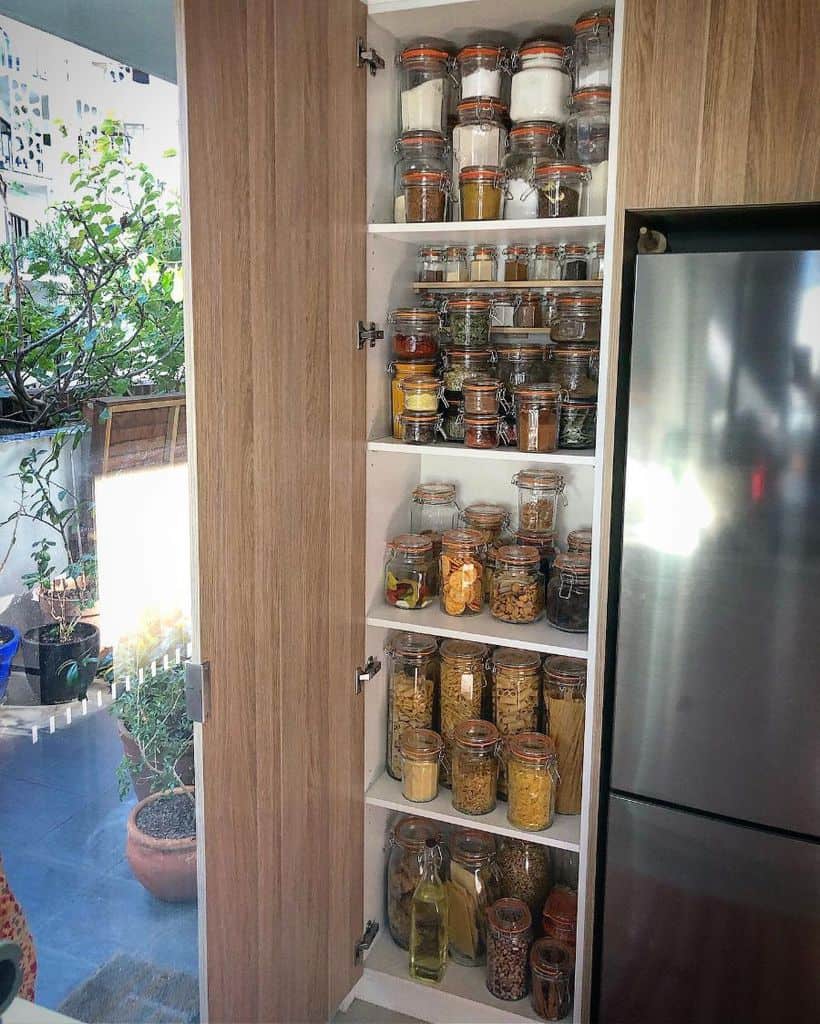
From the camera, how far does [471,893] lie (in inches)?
79.9

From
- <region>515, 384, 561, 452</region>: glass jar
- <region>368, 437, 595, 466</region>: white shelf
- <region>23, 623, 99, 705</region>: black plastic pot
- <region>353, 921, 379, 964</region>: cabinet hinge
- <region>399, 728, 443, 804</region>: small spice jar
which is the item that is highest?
<region>515, 384, 561, 452</region>: glass jar

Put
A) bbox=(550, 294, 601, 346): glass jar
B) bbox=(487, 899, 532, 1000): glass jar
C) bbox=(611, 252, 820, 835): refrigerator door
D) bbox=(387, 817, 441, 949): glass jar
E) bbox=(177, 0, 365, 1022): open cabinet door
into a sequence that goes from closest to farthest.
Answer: bbox=(177, 0, 365, 1022): open cabinet door < bbox=(611, 252, 820, 835): refrigerator door < bbox=(550, 294, 601, 346): glass jar < bbox=(487, 899, 532, 1000): glass jar < bbox=(387, 817, 441, 949): glass jar

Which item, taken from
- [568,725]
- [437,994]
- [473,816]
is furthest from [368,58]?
[437,994]

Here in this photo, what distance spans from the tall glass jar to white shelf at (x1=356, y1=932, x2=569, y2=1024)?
0.44m

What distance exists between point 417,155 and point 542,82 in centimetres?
28

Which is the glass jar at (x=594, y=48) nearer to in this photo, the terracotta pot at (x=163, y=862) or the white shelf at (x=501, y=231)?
the white shelf at (x=501, y=231)

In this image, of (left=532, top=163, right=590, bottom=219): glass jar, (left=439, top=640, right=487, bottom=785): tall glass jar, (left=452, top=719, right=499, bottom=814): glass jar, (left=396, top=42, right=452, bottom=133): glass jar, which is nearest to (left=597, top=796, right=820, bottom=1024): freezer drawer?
(left=452, top=719, right=499, bottom=814): glass jar

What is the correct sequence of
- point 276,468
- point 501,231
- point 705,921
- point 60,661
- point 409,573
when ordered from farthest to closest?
point 409,573, point 501,231, point 705,921, point 276,468, point 60,661

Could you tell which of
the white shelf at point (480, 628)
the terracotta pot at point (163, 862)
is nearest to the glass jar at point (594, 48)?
the white shelf at point (480, 628)

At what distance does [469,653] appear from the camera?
78.7 inches

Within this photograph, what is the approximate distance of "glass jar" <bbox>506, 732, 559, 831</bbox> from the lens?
72.6 inches

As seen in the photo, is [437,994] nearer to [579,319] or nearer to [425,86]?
[579,319]

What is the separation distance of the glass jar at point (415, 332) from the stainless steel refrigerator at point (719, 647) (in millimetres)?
498

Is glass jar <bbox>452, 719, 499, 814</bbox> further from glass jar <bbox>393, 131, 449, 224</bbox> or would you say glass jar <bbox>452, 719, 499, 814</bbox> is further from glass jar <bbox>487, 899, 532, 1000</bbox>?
glass jar <bbox>393, 131, 449, 224</bbox>
